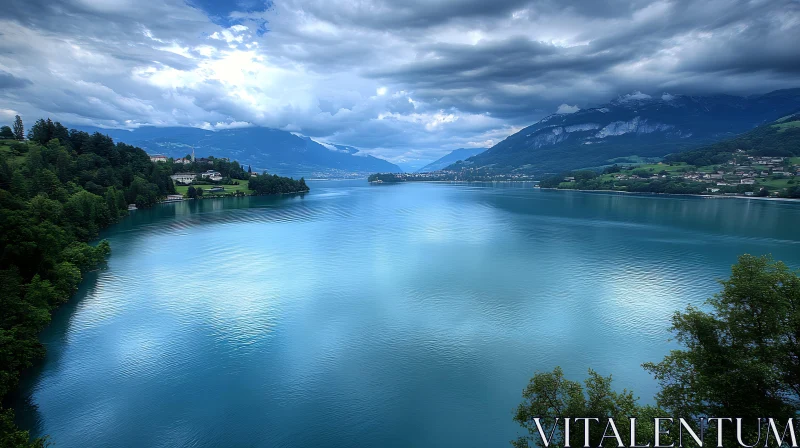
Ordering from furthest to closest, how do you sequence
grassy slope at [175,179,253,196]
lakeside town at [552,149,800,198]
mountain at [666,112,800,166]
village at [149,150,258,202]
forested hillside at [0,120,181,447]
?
1. mountain at [666,112,800,166]
2. lakeside town at [552,149,800,198]
3. grassy slope at [175,179,253,196]
4. village at [149,150,258,202]
5. forested hillside at [0,120,181,447]

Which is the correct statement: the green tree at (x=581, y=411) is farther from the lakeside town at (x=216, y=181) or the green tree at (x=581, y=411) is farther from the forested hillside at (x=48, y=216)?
the lakeside town at (x=216, y=181)

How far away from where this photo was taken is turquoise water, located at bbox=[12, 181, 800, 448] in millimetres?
15573

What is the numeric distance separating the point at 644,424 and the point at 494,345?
1179 cm

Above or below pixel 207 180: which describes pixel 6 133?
above

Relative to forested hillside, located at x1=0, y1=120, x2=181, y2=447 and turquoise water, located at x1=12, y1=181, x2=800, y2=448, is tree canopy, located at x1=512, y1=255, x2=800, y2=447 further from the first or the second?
forested hillside, located at x1=0, y1=120, x2=181, y2=447

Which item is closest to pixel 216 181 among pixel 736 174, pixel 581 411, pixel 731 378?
pixel 581 411

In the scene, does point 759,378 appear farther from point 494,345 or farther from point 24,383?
point 24,383

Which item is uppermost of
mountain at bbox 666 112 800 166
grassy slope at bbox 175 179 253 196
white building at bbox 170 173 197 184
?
mountain at bbox 666 112 800 166

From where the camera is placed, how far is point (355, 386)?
18047 mm

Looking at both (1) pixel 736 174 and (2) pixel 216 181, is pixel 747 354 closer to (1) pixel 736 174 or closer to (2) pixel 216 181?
(2) pixel 216 181

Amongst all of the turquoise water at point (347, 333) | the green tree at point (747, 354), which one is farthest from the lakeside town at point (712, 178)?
the green tree at point (747, 354)

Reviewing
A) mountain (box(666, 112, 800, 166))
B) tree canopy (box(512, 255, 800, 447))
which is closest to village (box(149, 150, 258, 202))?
tree canopy (box(512, 255, 800, 447))

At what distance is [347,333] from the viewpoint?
78.5 ft

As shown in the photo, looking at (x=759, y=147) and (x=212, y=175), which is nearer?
(x=212, y=175)
